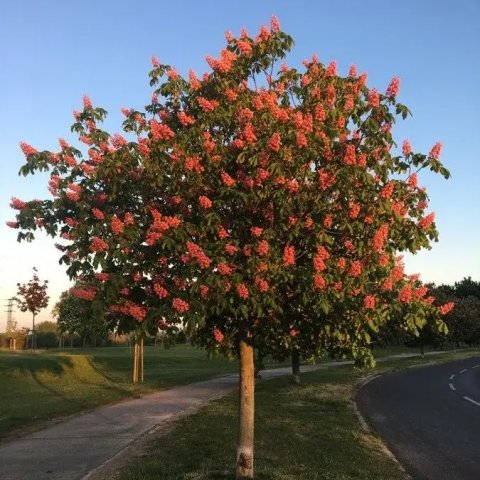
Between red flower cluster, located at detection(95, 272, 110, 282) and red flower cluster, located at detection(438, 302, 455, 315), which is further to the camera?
red flower cluster, located at detection(95, 272, 110, 282)

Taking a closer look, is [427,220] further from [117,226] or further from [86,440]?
[86,440]

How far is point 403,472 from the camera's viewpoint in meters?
9.34

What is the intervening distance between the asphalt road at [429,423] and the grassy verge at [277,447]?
68 centimetres

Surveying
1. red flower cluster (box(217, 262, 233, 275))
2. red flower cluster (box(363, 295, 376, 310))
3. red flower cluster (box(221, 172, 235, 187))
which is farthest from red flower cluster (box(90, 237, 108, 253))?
red flower cluster (box(363, 295, 376, 310))

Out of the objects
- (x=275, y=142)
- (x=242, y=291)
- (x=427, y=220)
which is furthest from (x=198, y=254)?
(x=427, y=220)

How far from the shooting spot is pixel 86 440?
445 inches

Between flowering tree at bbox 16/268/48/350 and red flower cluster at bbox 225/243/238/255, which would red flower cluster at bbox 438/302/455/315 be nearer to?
red flower cluster at bbox 225/243/238/255

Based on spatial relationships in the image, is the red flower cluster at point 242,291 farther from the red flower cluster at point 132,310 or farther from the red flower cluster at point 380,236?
the red flower cluster at point 380,236

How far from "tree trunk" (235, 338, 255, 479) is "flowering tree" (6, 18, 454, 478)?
32 mm

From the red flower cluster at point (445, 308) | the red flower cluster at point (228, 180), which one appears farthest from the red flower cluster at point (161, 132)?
the red flower cluster at point (445, 308)

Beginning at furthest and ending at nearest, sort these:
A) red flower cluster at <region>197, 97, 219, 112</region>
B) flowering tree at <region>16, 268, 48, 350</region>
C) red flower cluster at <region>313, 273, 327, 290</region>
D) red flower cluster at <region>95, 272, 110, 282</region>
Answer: flowering tree at <region>16, 268, 48, 350</region> < red flower cluster at <region>197, 97, 219, 112</region> < red flower cluster at <region>95, 272, 110, 282</region> < red flower cluster at <region>313, 273, 327, 290</region>

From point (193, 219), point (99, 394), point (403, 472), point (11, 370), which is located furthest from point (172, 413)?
point (11, 370)

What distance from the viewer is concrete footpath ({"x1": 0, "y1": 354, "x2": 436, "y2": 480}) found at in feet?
29.1

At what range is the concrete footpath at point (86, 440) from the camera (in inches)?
350
